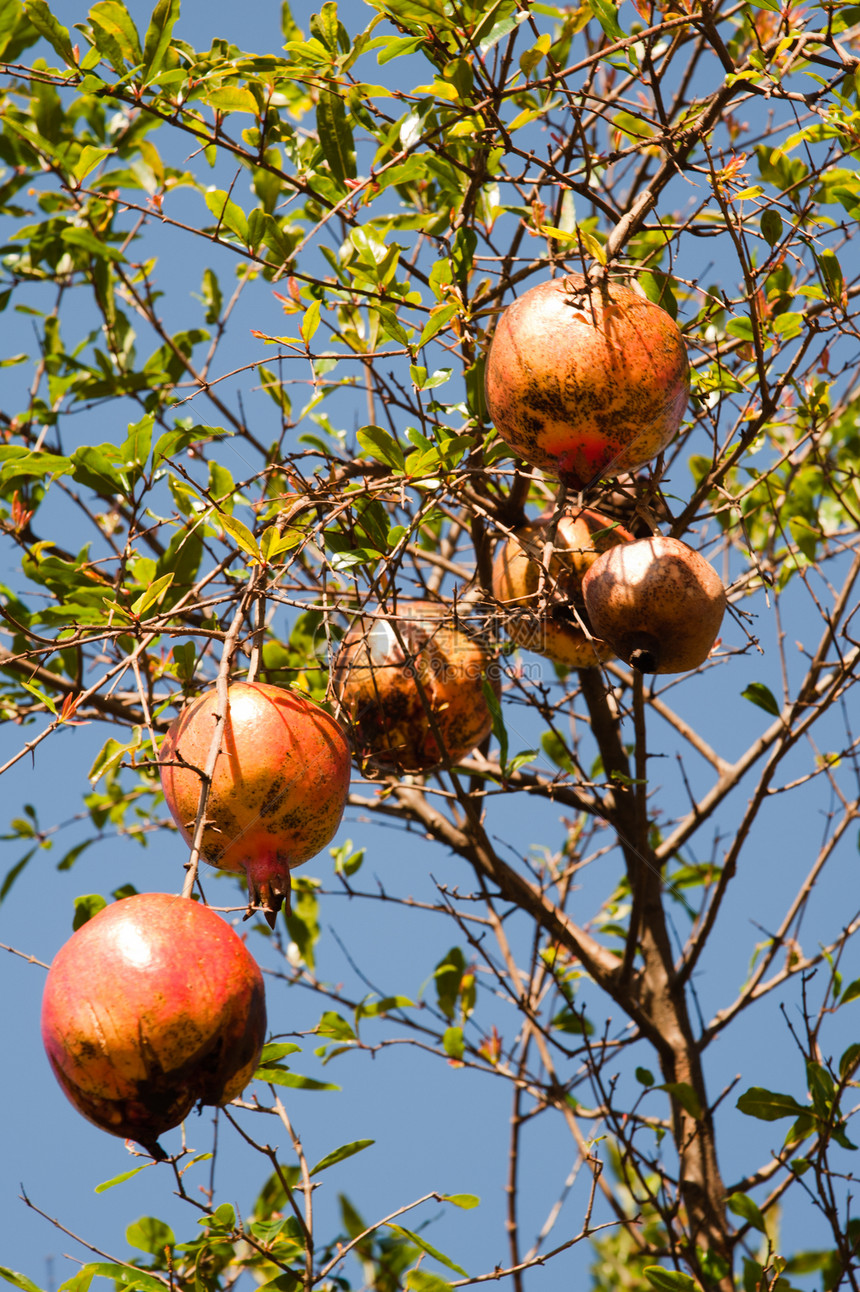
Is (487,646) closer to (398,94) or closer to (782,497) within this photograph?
(398,94)

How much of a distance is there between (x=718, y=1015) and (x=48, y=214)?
2786mm

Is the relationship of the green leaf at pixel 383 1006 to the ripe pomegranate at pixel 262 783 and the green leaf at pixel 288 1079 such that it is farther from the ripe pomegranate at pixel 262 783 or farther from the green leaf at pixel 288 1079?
the ripe pomegranate at pixel 262 783

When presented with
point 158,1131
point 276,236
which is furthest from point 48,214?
point 158,1131

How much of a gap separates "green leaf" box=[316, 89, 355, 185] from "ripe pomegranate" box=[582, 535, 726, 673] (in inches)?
37.9

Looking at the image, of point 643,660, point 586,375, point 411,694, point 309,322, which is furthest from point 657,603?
point 309,322

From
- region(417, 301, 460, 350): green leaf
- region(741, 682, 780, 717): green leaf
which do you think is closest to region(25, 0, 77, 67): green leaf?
region(417, 301, 460, 350): green leaf

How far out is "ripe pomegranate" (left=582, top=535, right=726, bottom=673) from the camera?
5.00 ft

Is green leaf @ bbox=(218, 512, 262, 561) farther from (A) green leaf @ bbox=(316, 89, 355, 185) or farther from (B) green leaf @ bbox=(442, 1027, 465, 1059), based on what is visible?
(B) green leaf @ bbox=(442, 1027, 465, 1059)

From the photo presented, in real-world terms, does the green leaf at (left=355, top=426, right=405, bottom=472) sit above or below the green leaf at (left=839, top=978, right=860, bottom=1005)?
above

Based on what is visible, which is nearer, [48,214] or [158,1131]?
[158,1131]

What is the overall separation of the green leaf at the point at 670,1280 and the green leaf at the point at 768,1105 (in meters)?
0.32

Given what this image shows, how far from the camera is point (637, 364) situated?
149 centimetres

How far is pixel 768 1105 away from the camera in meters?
2.22

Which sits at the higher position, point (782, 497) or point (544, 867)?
point (782, 497)
